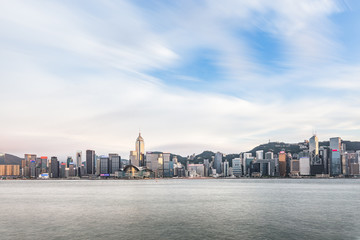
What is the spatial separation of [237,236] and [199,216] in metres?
21.2

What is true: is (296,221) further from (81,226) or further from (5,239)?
(5,239)

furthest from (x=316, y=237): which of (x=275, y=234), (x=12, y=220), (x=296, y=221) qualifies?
(x=12, y=220)

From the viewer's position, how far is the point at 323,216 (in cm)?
6756

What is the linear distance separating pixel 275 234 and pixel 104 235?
2504cm

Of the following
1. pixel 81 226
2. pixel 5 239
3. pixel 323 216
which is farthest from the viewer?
pixel 323 216

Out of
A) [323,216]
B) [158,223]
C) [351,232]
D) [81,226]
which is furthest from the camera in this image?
[323,216]

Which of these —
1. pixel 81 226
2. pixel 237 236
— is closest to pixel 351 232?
pixel 237 236

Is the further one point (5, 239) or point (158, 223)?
point (158, 223)

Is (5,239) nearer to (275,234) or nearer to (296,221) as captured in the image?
(275,234)

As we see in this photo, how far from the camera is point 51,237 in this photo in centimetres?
4747

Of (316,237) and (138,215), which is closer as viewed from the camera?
(316,237)

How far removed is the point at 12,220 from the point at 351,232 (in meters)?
59.5

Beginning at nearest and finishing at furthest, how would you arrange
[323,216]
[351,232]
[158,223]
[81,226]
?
[351,232] < [81,226] < [158,223] < [323,216]

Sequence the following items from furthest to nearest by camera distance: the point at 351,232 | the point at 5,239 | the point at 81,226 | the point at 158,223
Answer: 1. the point at 158,223
2. the point at 81,226
3. the point at 351,232
4. the point at 5,239
